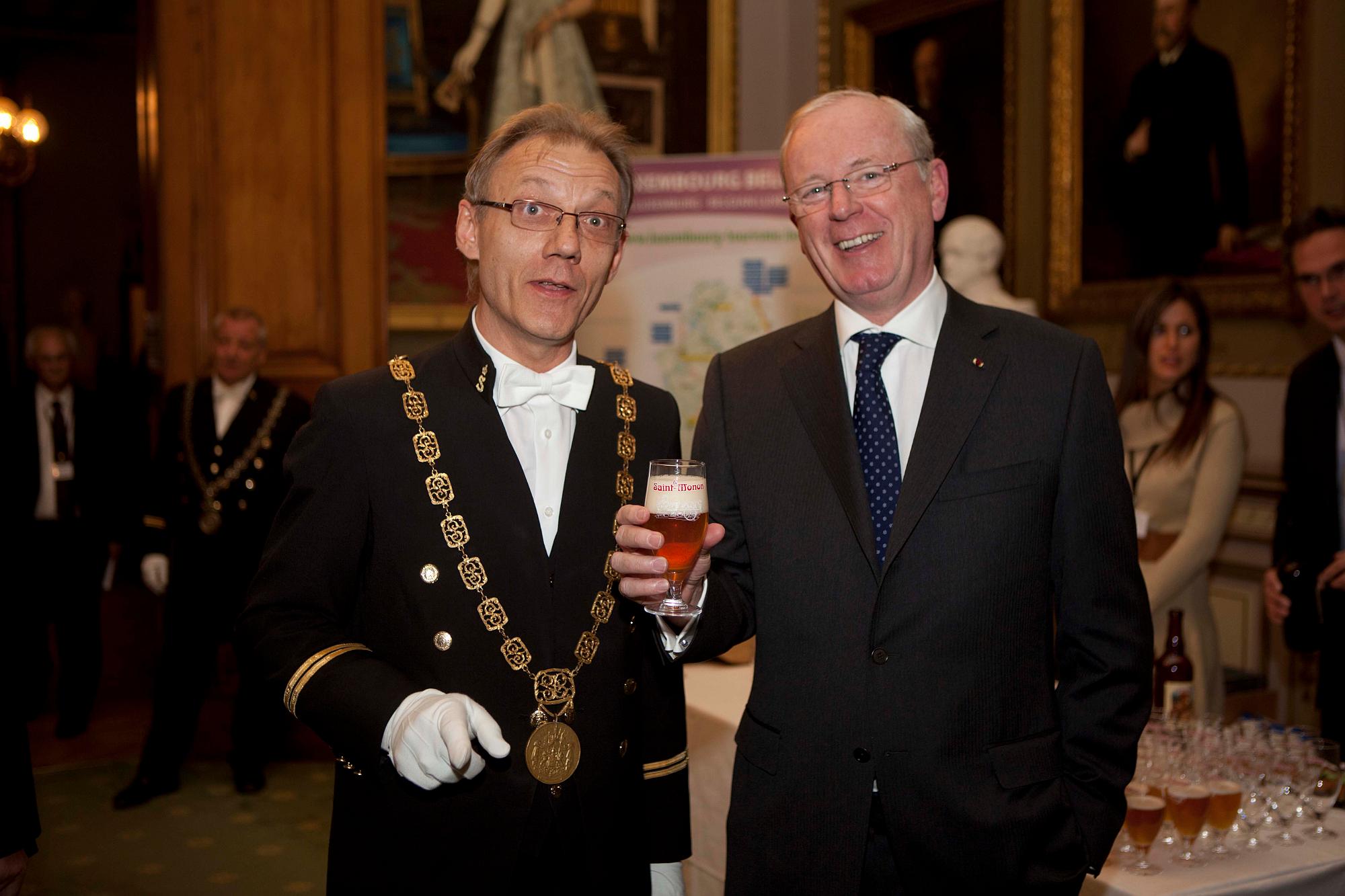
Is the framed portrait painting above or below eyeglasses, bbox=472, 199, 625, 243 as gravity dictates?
above

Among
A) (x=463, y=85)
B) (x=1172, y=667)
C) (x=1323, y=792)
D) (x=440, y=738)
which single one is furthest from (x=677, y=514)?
(x=463, y=85)

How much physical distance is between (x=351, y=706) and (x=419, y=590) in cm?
22

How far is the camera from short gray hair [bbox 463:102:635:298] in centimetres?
184

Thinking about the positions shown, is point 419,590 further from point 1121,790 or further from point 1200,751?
point 1200,751

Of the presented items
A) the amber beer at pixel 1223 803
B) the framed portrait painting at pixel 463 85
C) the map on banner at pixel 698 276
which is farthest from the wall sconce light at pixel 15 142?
the amber beer at pixel 1223 803

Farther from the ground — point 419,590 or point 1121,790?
point 419,590

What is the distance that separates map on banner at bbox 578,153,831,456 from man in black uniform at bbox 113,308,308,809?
1.49 m

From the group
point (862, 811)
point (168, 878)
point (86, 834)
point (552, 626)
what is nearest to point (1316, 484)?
point (862, 811)

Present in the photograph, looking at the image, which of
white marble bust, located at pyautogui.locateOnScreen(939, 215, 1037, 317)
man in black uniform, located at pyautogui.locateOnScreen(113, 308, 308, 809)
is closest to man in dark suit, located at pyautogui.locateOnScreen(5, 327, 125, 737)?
man in black uniform, located at pyautogui.locateOnScreen(113, 308, 308, 809)

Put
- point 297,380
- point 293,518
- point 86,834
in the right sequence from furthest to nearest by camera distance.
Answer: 1. point 297,380
2. point 86,834
3. point 293,518

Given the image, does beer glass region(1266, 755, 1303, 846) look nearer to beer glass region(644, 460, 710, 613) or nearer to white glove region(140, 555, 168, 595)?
beer glass region(644, 460, 710, 613)

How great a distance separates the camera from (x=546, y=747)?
5.67 ft

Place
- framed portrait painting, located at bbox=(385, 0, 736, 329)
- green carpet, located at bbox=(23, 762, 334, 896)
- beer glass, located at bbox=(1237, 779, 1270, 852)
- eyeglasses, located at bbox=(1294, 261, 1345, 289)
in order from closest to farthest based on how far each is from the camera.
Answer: beer glass, located at bbox=(1237, 779, 1270, 852)
eyeglasses, located at bbox=(1294, 261, 1345, 289)
green carpet, located at bbox=(23, 762, 334, 896)
framed portrait painting, located at bbox=(385, 0, 736, 329)

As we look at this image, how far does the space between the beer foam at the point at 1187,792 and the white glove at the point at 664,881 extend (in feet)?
3.04
